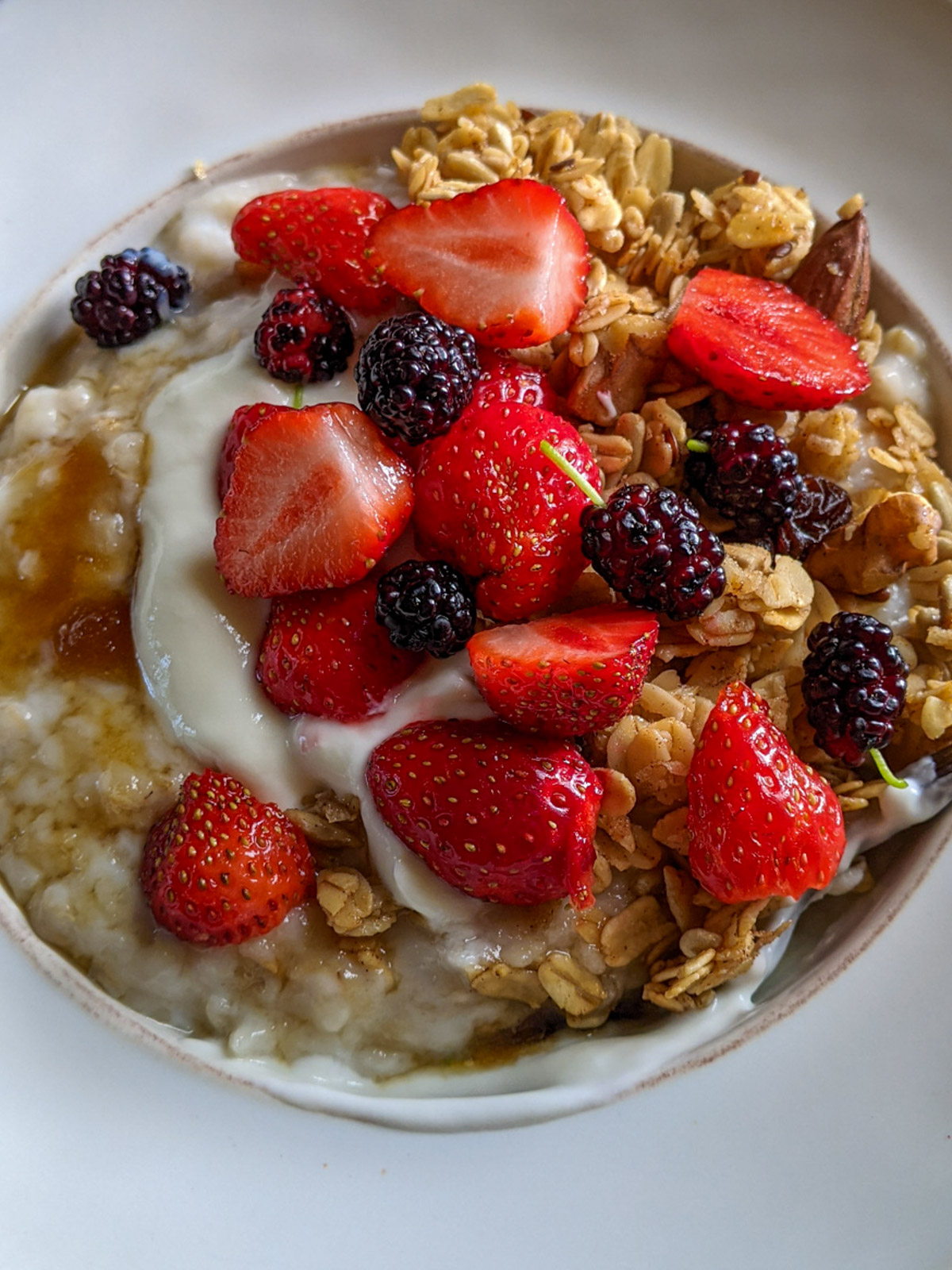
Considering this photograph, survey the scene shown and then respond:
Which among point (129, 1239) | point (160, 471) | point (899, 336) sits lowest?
point (129, 1239)

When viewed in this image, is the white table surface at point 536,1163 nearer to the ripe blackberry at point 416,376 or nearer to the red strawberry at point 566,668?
the red strawberry at point 566,668

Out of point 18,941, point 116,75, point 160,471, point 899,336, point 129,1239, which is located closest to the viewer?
point 129,1239

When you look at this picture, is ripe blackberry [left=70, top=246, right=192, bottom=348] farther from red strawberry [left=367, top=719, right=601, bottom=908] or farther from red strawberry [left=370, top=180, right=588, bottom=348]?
red strawberry [left=367, top=719, right=601, bottom=908]

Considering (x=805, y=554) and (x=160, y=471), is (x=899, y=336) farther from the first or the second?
(x=160, y=471)

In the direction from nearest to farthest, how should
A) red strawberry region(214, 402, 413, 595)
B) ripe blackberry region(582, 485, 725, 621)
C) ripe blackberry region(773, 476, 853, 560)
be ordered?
ripe blackberry region(582, 485, 725, 621), red strawberry region(214, 402, 413, 595), ripe blackberry region(773, 476, 853, 560)

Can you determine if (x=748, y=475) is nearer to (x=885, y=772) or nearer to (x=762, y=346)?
(x=762, y=346)

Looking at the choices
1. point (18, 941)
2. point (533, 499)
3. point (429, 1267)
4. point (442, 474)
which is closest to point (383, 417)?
point (442, 474)

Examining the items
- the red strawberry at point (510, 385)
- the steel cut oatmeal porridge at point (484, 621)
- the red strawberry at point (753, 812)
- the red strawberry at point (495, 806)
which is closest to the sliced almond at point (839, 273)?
the steel cut oatmeal porridge at point (484, 621)

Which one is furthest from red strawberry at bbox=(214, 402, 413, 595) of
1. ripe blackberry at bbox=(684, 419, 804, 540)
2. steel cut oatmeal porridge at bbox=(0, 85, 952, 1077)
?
ripe blackberry at bbox=(684, 419, 804, 540)
